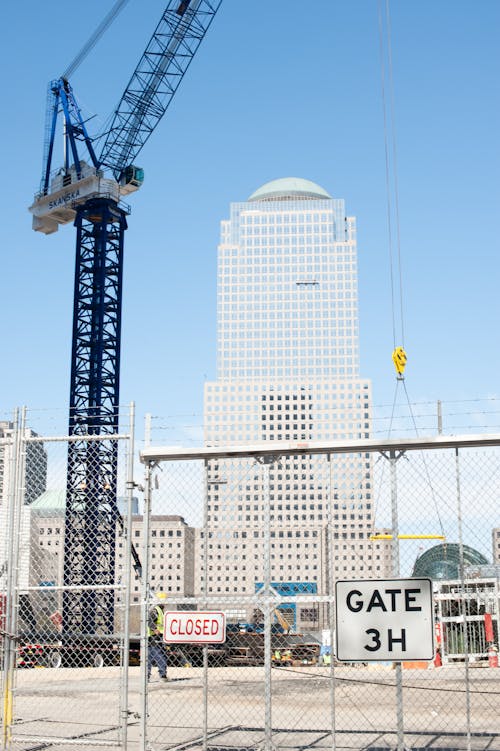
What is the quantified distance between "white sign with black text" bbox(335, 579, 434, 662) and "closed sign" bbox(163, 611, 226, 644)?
5.21ft

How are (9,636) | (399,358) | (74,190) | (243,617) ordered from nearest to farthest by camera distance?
(9,636)
(243,617)
(399,358)
(74,190)

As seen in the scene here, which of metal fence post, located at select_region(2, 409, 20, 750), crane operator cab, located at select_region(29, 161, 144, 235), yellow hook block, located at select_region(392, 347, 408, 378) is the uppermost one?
crane operator cab, located at select_region(29, 161, 144, 235)

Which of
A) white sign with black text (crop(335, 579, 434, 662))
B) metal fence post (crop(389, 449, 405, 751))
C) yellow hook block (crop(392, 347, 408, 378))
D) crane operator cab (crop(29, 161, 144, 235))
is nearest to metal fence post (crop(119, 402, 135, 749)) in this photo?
white sign with black text (crop(335, 579, 434, 662))

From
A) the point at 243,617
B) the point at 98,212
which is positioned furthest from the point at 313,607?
the point at 98,212

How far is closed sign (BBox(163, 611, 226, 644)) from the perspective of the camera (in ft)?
34.0

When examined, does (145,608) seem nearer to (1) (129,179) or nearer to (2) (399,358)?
(2) (399,358)

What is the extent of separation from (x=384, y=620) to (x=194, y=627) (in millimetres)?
2312

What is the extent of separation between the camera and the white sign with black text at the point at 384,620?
30.6 feet

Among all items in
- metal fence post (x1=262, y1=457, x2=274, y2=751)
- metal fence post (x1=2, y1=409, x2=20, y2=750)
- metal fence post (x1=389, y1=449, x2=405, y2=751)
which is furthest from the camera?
metal fence post (x1=2, y1=409, x2=20, y2=750)

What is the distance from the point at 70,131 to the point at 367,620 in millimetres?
66493

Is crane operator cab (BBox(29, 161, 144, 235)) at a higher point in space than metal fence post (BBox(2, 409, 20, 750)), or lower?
higher

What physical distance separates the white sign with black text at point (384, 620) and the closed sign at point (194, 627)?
1589 mm

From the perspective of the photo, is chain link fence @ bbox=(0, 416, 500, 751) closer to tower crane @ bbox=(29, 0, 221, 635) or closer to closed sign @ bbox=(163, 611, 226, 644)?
closed sign @ bbox=(163, 611, 226, 644)

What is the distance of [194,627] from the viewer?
10406 mm
